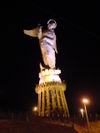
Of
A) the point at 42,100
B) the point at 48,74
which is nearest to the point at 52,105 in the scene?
the point at 42,100

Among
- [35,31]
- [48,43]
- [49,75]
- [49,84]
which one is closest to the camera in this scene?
[49,84]

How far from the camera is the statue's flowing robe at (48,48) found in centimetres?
4297

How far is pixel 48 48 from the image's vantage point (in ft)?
142

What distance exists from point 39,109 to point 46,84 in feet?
16.0

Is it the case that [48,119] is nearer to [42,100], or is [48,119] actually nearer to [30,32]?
[42,100]

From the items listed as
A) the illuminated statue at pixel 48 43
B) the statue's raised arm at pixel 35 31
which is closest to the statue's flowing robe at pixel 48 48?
the illuminated statue at pixel 48 43

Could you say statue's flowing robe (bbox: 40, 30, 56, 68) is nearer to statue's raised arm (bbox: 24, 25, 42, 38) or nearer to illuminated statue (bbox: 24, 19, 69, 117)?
illuminated statue (bbox: 24, 19, 69, 117)

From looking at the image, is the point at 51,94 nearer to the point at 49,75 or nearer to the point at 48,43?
the point at 49,75

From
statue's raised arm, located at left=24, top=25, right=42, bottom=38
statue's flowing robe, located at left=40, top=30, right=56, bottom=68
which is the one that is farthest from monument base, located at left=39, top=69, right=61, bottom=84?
statue's raised arm, located at left=24, top=25, right=42, bottom=38

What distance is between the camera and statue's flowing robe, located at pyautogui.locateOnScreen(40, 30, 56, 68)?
43.0 metres

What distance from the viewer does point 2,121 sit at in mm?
21031

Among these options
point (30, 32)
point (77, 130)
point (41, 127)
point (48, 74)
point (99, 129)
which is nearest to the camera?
point (41, 127)

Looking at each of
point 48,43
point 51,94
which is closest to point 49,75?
point 51,94

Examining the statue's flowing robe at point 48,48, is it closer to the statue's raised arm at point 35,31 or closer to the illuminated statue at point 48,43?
the illuminated statue at point 48,43
